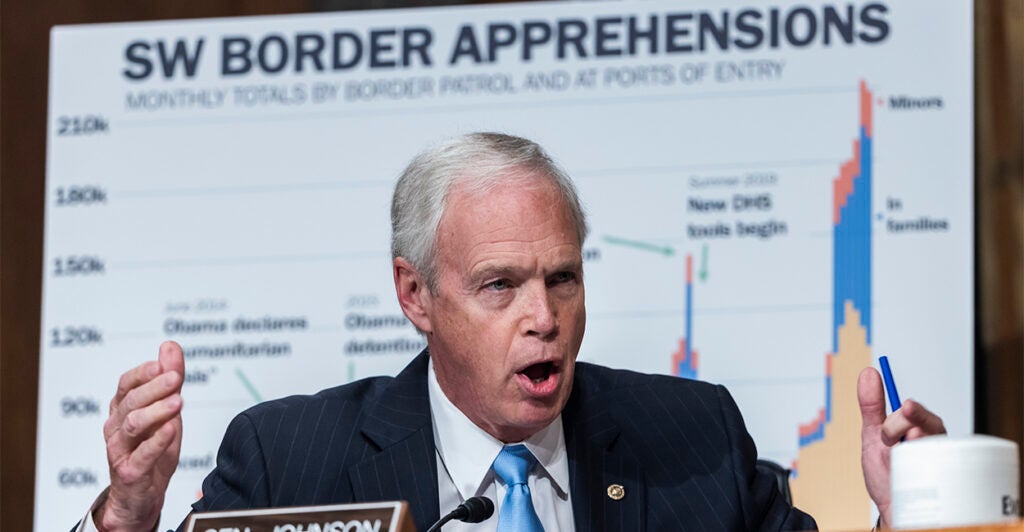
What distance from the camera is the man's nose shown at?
Result: 258cm

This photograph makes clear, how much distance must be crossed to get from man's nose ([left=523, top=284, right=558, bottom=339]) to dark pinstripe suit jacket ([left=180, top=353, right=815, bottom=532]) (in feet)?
0.96

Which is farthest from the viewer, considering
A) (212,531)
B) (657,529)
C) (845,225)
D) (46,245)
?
(46,245)

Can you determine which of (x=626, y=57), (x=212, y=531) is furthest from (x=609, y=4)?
(x=212, y=531)

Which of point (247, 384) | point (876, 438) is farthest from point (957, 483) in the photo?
point (247, 384)

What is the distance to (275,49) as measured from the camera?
420cm

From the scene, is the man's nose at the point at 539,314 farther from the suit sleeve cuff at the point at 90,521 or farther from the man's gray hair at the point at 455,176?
the suit sleeve cuff at the point at 90,521

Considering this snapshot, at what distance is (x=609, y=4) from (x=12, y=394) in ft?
6.42

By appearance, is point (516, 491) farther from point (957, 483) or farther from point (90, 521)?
point (957, 483)

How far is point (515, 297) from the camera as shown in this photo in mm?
2643

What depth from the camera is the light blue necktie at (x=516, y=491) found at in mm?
2541

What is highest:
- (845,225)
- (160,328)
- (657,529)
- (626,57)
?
(626,57)

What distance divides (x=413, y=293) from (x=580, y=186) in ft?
3.94

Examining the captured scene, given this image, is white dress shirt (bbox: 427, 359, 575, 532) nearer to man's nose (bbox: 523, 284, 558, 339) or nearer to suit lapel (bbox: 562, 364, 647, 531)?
→ suit lapel (bbox: 562, 364, 647, 531)

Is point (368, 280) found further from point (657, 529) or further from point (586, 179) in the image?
point (657, 529)
